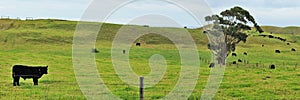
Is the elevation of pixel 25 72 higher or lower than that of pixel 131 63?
lower

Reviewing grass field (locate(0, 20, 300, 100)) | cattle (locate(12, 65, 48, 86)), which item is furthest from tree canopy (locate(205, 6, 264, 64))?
cattle (locate(12, 65, 48, 86))

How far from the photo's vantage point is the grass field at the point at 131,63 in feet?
76.2

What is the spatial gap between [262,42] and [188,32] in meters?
20.3

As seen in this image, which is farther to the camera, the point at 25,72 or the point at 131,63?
the point at 131,63

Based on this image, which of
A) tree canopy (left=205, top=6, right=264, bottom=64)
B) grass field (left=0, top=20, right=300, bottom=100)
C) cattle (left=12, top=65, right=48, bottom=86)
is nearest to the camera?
grass field (left=0, top=20, right=300, bottom=100)

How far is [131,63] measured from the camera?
53875 mm

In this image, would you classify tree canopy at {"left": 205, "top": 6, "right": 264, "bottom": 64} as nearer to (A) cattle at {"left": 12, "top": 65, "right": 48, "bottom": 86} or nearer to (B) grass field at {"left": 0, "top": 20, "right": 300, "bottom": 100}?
(B) grass field at {"left": 0, "top": 20, "right": 300, "bottom": 100}

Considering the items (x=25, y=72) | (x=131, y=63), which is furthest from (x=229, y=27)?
(x=25, y=72)

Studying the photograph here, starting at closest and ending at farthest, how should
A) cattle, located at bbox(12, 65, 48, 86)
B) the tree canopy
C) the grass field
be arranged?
the grass field
cattle, located at bbox(12, 65, 48, 86)
the tree canopy

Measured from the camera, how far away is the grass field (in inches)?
915

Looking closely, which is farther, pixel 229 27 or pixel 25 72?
pixel 229 27

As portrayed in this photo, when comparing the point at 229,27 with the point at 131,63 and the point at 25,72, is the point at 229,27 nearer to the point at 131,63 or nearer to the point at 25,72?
the point at 131,63

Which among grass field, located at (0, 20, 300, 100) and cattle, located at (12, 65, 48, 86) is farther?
cattle, located at (12, 65, 48, 86)

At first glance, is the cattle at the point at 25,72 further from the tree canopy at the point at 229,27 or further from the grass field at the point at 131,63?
the tree canopy at the point at 229,27
